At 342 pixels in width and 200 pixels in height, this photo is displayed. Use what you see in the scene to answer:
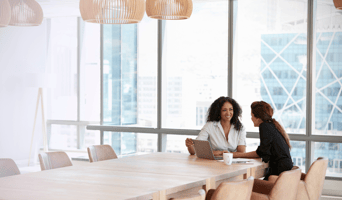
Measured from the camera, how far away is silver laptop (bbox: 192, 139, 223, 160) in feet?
14.2

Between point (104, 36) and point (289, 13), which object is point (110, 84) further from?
point (289, 13)

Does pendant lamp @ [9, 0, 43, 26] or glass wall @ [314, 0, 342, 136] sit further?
glass wall @ [314, 0, 342, 136]

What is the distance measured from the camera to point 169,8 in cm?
430

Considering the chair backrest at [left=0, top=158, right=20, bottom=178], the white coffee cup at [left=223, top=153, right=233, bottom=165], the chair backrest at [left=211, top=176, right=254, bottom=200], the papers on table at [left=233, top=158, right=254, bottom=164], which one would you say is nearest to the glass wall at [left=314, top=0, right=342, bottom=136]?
the papers on table at [left=233, top=158, right=254, bottom=164]

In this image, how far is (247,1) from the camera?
6.47 m

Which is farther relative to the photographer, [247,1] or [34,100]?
[34,100]

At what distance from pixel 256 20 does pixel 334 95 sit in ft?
5.25

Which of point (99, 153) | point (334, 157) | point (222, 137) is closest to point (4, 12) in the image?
point (99, 153)

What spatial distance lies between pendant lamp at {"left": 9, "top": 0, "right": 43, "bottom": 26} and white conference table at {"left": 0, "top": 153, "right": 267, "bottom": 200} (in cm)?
188

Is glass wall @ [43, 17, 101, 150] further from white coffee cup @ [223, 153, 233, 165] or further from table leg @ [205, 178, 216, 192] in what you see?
table leg @ [205, 178, 216, 192]

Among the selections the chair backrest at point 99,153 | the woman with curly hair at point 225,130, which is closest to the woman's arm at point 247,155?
the woman with curly hair at point 225,130

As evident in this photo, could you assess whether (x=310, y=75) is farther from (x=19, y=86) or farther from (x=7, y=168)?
(x=19, y=86)

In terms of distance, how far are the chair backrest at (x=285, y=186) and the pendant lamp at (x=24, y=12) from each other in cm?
319

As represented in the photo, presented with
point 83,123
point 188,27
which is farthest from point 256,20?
point 83,123
